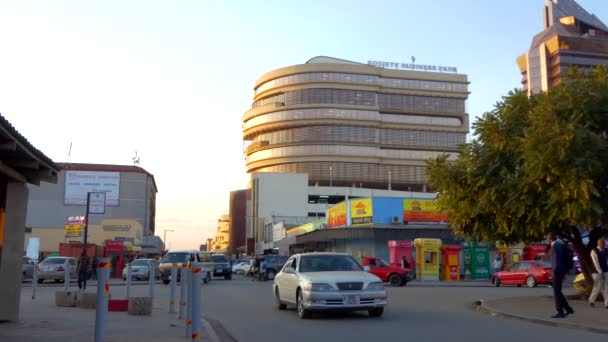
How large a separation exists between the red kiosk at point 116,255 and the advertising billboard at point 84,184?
36.9 metres

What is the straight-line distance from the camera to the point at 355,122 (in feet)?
359

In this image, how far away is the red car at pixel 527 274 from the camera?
96.7 feet

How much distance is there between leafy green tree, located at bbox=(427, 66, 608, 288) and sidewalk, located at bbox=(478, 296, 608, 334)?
6.11ft

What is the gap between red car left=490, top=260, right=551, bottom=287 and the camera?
1161 inches

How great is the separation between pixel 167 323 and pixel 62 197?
7796cm

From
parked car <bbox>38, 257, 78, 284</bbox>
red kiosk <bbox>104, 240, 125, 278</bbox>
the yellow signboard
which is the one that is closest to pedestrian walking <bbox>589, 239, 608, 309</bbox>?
the yellow signboard

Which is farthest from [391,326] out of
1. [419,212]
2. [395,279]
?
[419,212]

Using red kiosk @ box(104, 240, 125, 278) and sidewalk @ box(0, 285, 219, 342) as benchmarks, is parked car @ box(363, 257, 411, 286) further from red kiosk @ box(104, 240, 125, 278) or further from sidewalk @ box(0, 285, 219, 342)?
red kiosk @ box(104, 240, 125, 278)

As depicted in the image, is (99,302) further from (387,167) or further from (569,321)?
(387,167)

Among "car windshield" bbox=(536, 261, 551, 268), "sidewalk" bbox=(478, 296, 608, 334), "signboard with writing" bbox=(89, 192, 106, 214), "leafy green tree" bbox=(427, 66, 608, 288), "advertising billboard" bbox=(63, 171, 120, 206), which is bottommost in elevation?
"sidewalk" bbox=(478, 296, 608, 334)

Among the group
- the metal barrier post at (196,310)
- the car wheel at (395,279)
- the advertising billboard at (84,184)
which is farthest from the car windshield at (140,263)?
the advertising billboard at (84,184)

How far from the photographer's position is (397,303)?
1872cm

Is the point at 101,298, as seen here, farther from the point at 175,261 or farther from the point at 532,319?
the point at 175,261

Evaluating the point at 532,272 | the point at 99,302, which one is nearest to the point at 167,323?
the point at 99,302
